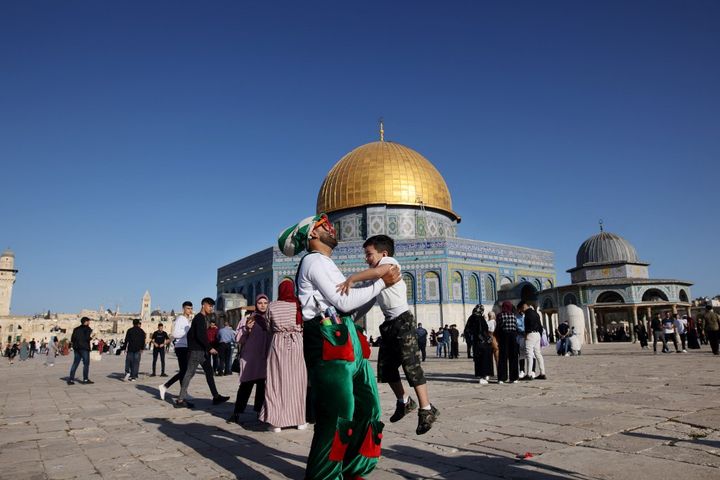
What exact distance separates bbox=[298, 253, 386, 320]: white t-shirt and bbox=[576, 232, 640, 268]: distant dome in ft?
110

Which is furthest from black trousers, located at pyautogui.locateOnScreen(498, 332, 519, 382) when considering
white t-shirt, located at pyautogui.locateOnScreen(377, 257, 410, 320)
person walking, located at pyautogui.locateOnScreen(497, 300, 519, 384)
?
white t-shirt, located at pyautogui.locateOnScreen(377, 257, 410, 320)

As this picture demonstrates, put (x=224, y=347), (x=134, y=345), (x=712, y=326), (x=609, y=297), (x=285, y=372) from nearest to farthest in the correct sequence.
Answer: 1. (x=285, y=372)
2. (x=134, y=345)
3. (x=224, y=347)
4. (x=712, y=326)
5. (x=609, y=297)

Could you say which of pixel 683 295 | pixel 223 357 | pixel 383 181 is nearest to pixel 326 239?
pixel 223 357

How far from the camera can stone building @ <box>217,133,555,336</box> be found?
30922 millimetres

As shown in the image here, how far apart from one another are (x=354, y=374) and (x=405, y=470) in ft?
3.00

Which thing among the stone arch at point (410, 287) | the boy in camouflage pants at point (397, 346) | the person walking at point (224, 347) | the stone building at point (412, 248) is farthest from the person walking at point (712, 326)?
the stone arch at point (410, 287)

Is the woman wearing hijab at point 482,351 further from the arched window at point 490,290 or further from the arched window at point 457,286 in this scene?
the arched window at point 490,290

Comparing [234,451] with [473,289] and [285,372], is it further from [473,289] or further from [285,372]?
[473,289]

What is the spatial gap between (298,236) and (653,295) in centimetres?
3350

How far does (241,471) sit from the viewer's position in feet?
10.7

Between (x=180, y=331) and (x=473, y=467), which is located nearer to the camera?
(x=473, y=467)

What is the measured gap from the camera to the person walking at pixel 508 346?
8.28 metres

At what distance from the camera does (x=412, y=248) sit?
3172cm

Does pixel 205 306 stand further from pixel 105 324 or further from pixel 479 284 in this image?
pixel 105 324
